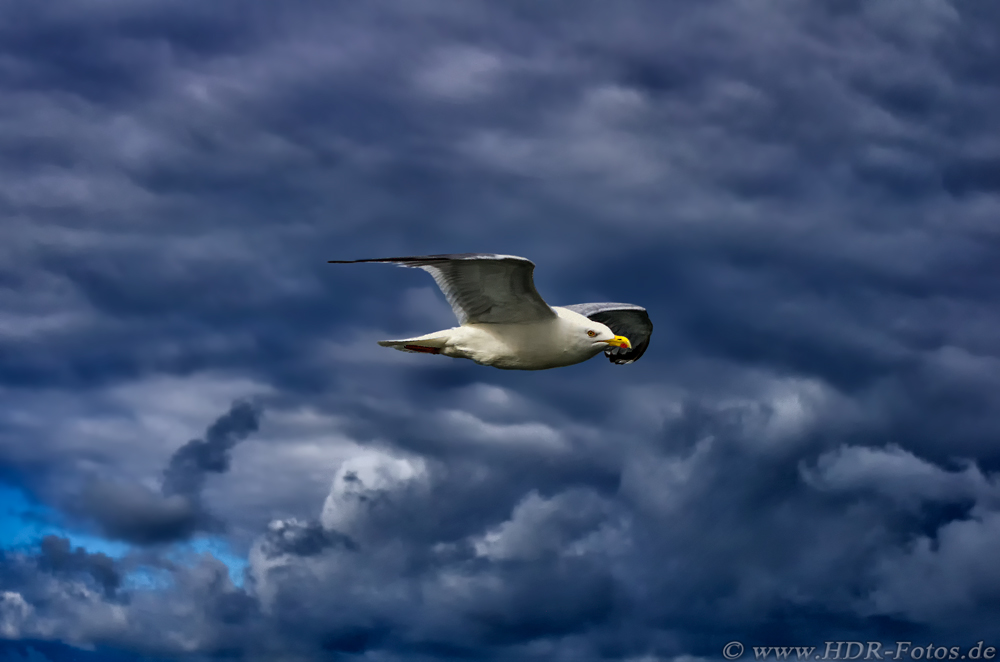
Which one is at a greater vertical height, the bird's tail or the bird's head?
the bird's head

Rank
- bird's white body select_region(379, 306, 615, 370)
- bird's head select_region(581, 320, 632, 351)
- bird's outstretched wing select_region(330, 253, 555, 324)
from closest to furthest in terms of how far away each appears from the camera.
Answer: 1. bird's outstretched wing select_region(330, 253, 555, 324)
2. bird's white body select_region(379, 306, 615, 370)
3. bird's head select_region(581, 320, 632, 351)

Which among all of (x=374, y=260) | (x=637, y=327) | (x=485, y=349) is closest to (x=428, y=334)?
(x=485, y=349)

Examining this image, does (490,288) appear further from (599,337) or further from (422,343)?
(599,337)

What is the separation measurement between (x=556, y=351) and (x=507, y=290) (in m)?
2.74

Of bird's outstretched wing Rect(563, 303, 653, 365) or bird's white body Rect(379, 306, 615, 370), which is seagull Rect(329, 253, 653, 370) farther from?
bird's outstretched wing Rect(563, 303, 653, 365)

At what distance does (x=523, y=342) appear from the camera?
2903 centimetres

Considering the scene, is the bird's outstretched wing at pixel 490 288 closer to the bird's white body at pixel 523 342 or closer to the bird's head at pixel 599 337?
the bird's white body at pixel 523 342

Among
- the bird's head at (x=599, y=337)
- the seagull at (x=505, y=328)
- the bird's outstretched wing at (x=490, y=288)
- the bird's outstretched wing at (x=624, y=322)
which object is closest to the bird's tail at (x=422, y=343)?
the seagull at (x=505, y=328)

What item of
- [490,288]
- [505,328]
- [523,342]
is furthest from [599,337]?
Answer: [490,288]

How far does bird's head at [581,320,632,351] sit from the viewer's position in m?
29.6

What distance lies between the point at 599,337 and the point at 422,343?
5.58 metres

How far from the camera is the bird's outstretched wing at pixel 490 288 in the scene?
26578 mm

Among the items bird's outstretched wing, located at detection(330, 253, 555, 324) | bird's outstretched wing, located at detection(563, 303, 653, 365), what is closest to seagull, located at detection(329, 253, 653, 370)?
bird's outstretched wing, located at detection(330, 253, 555, 324)

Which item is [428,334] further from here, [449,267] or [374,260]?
[374,260]
